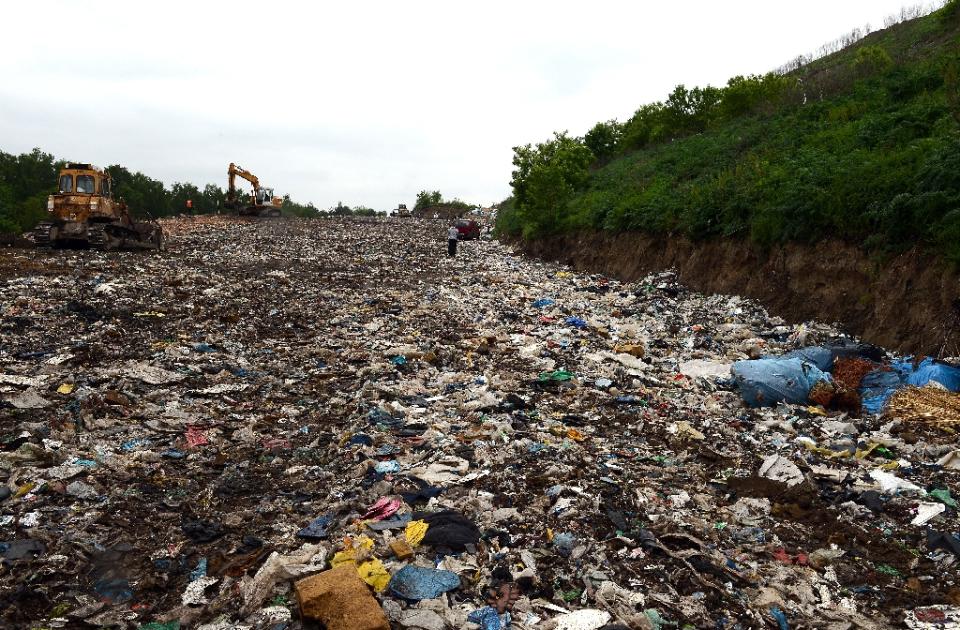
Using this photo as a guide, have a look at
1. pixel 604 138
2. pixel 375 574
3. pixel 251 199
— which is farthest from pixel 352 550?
pixel 604 138

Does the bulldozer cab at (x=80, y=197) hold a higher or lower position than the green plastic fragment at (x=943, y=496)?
higher

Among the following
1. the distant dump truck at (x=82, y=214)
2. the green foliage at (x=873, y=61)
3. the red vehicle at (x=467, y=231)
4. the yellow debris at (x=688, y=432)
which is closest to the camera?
the yellow debris at (x=688, y=432)

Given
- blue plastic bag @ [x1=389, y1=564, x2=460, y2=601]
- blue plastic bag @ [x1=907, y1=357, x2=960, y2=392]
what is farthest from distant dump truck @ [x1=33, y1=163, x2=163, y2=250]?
blue plastic bag @ [x1=907, y1=357, x2=960, y2=392]

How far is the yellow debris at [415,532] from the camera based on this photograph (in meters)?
3.39

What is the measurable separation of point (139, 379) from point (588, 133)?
34.7 metres

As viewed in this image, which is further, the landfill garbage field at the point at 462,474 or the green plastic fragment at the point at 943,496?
the green plastic fragment at the point at 943,496

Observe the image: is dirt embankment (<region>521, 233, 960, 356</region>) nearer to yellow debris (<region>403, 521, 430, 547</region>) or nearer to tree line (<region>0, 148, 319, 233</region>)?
yellow debris (<region>403, 521, 430, 547</region>)

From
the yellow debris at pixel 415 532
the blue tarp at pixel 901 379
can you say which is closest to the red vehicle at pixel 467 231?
the blue tarp at pixel 901 379

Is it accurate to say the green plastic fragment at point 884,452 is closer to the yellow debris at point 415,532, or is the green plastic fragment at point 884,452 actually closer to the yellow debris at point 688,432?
the yellow debris at point 688,432

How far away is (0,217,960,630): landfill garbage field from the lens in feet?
9.80

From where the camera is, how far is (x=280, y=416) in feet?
18.9

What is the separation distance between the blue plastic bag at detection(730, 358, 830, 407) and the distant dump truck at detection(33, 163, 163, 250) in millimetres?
16611

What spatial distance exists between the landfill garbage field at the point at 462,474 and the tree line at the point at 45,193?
31082mm

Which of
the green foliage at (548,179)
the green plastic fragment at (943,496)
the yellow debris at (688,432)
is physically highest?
the green foliage at (548,179)
